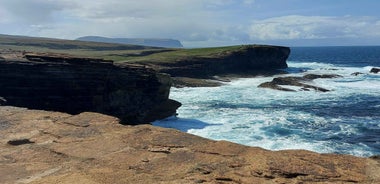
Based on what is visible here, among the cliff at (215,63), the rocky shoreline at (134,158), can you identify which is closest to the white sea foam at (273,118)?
the cliff at (215,63)

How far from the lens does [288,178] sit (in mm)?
5598

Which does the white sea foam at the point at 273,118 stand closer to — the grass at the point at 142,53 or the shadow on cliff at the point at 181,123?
the shadow on cliff at the point at 181,123

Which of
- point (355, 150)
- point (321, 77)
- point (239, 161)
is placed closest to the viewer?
point (239, 161)

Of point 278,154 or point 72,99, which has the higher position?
point 278,154

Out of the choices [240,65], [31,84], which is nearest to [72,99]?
[31,84]

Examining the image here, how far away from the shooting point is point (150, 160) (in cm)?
656

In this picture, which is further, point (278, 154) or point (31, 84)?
point (31, 84)

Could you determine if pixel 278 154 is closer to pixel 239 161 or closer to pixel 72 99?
pixel 239 161

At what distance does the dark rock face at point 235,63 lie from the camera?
239ft

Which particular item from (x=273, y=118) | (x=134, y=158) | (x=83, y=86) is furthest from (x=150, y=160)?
(x=273, y=118)

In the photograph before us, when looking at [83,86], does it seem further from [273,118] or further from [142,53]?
[142,53]

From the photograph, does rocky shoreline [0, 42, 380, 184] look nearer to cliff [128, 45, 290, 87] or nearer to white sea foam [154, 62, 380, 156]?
white sea foam [154, 62, 380, 156]

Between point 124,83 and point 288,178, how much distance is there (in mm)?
27390

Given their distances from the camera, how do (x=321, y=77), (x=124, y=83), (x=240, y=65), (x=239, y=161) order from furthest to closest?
(x=240, y=65)
(x=321, y=77)
(x=124, y=83)
(x=239, y=161)
